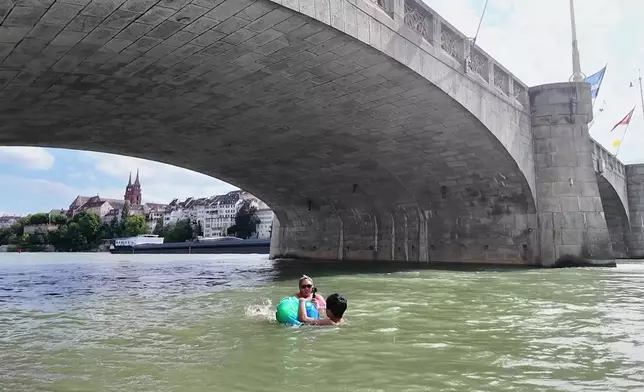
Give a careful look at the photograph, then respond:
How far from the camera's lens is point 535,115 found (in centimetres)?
2472

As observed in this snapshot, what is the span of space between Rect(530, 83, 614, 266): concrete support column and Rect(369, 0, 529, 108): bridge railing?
139 centimetres

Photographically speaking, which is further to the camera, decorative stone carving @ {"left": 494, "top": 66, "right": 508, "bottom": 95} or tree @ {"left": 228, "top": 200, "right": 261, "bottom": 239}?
tree @ {"left": 228, "top": 200, "right": 261, "bottom": 239}

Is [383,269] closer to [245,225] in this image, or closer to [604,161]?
[604,161]

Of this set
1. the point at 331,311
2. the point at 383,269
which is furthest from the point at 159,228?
the point at 331,311

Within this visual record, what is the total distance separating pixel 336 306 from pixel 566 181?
19289 mm

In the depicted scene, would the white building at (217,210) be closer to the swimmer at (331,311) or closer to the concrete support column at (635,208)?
the concrete support column at (635,208)

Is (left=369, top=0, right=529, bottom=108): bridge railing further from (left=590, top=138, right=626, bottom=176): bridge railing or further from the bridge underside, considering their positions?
(left=590, top=138, right=626, bottom=176): bridge railing

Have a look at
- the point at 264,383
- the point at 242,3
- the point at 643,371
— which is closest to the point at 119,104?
the point at 242,3

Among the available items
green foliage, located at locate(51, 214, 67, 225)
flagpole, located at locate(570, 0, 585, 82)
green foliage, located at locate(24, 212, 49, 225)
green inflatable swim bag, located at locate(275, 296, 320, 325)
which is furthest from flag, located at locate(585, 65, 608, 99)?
green foliage, located at locate(24, 212, 49, 225)

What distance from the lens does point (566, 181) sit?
79.6ft

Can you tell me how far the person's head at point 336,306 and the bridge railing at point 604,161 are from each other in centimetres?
2832

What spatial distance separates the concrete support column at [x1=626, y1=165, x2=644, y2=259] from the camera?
39.2m

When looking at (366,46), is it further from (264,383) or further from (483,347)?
(264,383)

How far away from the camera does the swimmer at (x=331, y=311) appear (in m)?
8.55
